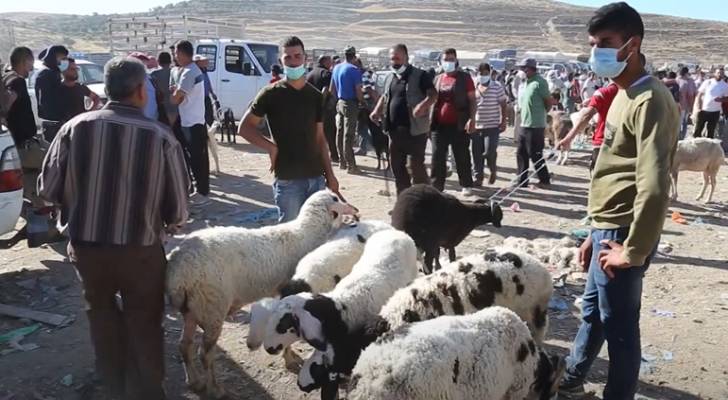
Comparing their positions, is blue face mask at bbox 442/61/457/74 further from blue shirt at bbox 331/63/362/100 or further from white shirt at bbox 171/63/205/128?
white shirt at bbox 171/63/205/128

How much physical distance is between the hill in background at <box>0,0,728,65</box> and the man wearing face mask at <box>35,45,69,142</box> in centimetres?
Result: 5650

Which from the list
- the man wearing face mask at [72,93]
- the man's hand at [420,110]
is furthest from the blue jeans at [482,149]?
the man wearing face mask at [72,93]

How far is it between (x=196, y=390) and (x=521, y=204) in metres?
6.81

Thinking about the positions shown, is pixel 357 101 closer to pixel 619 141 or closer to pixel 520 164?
pixel 520 164

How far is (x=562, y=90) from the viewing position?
78.9ft

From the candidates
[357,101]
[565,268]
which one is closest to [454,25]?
[357,101]

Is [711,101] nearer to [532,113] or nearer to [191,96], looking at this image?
[532,113]

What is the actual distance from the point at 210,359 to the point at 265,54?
579 inches

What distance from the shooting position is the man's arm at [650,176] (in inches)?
110

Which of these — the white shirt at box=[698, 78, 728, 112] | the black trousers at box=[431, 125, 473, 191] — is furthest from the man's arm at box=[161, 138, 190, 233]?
the white shirt at box=[698, 78, 728, 112]

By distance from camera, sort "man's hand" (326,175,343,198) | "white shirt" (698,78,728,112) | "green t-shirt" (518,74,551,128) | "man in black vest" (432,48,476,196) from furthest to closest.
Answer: "white shirt" (698,78,728,112)
"green t-shirt" (518,74,551,128)
"man in black vest" (432,48,476,196)
"man's hand" (326,175,343,198)

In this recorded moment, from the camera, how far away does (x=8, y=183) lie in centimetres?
558

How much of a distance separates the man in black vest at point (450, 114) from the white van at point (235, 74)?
8.97 m

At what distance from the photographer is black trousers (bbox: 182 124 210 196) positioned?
899cm
